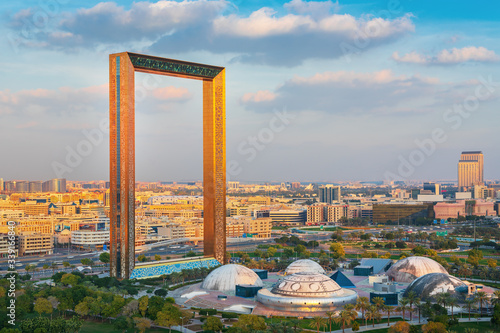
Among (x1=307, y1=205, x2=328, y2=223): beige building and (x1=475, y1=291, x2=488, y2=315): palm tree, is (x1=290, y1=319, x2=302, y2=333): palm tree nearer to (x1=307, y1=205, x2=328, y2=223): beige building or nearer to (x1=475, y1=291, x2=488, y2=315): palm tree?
(x1=475, y1=291, x2=488, y2=315): palm tree

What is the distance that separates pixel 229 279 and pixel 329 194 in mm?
135380

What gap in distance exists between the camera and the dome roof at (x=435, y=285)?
42.0 metres

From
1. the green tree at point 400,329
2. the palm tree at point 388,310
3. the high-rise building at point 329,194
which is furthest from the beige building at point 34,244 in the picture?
the high-rise building at point 329,194

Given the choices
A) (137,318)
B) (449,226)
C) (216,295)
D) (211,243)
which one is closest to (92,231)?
(211,243)

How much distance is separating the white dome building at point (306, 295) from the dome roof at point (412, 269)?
10.9 meters

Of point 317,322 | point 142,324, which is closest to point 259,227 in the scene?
point 317,322

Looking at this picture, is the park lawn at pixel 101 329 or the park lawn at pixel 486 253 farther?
the park lawn at pixel 486 253

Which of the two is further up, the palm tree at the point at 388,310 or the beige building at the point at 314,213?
the beige building at the point at 314,213

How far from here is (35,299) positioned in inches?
1549

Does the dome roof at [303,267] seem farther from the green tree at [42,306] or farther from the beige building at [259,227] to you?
the beige building at [259,227]

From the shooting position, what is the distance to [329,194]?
180 m

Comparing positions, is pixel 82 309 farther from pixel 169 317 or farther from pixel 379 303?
pixel 379 303

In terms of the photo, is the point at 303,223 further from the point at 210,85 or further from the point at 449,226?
the point at 210,85

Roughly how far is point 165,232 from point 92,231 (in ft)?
43.4
